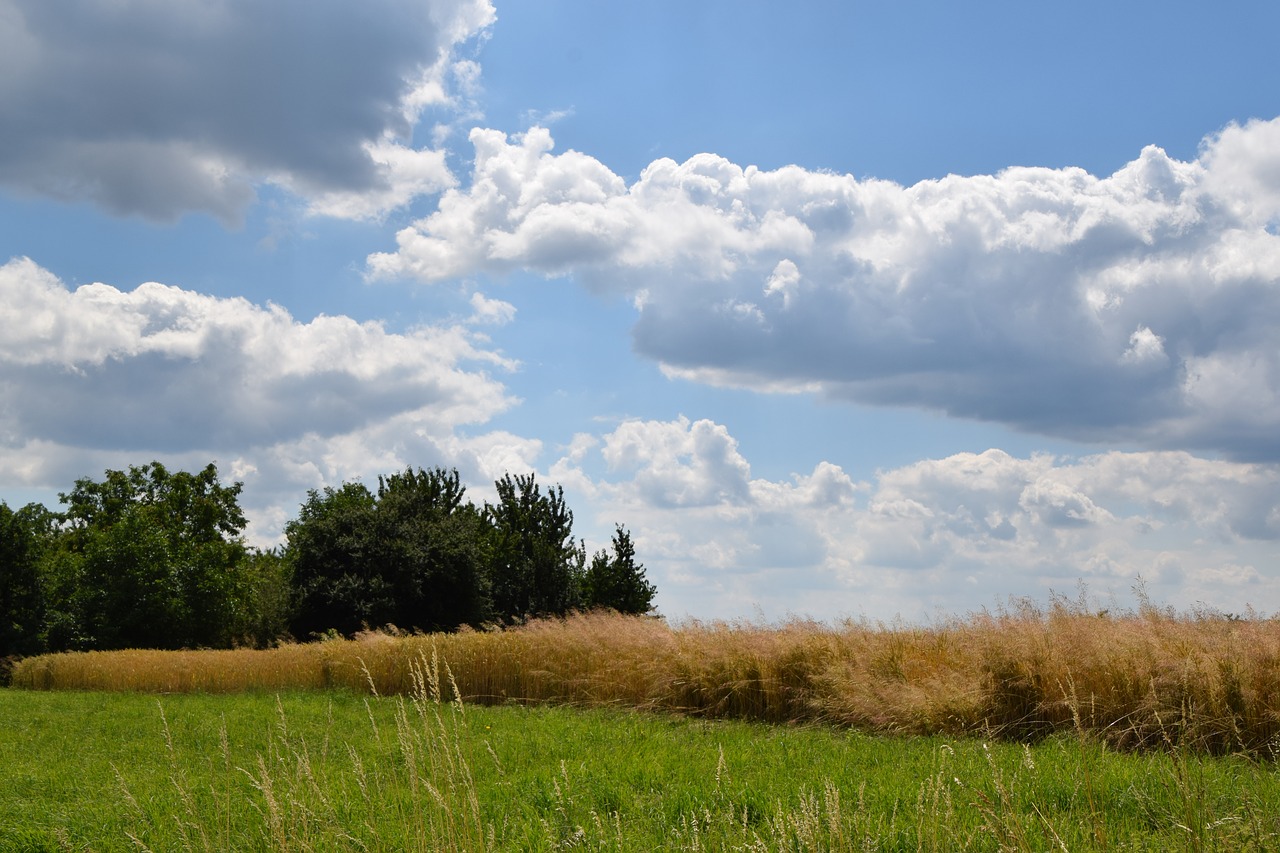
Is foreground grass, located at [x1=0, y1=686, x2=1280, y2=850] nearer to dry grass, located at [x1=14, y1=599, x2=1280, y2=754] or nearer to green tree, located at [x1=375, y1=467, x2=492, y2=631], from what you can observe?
dry grass, located at [x1=14, y1=599, x2=1280, y2=754]

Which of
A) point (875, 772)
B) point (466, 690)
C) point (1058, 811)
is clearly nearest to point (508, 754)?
point (875, 772)

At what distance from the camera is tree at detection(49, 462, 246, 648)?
117ft

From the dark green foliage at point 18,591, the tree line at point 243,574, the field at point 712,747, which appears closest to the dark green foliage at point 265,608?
the tree line at point 243,574

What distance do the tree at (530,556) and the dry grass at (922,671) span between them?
76.4ft

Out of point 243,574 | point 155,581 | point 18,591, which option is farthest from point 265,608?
point 18,591

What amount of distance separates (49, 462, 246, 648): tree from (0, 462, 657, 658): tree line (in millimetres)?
55

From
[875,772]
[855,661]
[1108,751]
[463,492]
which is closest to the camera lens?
[875,772]

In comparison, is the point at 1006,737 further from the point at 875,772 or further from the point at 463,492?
the point at 463,492

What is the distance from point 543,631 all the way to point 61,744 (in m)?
7.78

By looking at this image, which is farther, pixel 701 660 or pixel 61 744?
pixel 701 660

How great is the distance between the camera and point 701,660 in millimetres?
14562

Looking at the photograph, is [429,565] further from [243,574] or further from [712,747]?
[712,747]

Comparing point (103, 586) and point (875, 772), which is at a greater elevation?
point (103, 586)

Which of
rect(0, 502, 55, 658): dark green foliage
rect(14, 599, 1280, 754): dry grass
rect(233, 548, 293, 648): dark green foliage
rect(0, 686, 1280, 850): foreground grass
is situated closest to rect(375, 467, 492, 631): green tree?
rect(233, 548, 293, 648): dark green foliage
